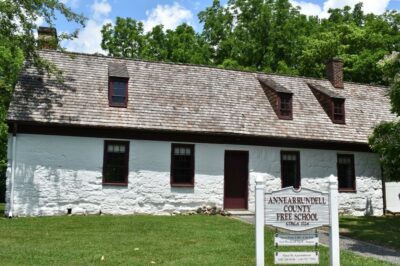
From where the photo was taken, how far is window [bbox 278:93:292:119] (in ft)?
65.5

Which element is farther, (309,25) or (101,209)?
(309,25)

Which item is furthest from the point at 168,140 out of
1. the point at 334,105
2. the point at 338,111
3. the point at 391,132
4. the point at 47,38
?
the point at 338,111

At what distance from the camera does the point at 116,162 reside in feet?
56.0

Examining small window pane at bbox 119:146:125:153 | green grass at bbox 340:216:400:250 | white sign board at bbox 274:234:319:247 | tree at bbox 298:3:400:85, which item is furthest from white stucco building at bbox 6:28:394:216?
tree at bbox 298:3:400:85

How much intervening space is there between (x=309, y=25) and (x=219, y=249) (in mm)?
32233

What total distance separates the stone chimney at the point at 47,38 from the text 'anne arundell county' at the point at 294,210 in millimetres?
14062

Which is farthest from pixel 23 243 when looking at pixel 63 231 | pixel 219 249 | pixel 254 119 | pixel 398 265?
pixel 254 119

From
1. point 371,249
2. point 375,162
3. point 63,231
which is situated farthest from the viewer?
point 375,162

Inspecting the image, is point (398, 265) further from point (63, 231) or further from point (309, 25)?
point (309, 25)

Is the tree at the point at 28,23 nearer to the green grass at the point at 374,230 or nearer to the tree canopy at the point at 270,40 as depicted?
the green grass at the point at 374,230

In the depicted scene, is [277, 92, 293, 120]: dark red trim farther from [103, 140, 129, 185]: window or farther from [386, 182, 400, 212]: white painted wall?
[103, 140, 129, 185]: window

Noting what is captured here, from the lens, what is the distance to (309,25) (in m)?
39.0

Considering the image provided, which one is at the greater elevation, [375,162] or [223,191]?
[375,162]

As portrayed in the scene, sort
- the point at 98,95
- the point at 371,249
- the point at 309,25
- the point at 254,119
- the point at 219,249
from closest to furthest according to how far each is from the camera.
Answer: the point at 219,249 → the point at 371,249 → the point at 98,95 → the point at 254,119 → the point at 309,25
